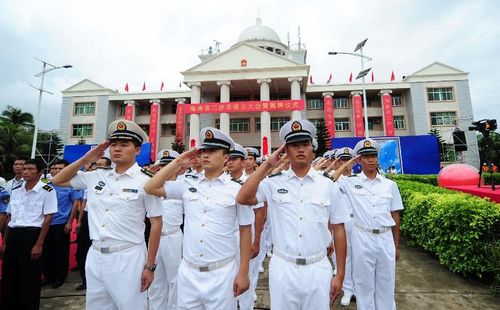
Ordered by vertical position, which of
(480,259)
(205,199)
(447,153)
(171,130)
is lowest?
(480,259)

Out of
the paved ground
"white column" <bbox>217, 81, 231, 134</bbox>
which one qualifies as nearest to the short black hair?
the paved ground

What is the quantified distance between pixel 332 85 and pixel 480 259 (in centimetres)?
2640

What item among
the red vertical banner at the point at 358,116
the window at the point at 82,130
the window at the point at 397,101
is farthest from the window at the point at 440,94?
the window at the point at 82,130

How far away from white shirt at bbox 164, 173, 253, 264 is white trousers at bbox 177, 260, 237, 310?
0.33ft

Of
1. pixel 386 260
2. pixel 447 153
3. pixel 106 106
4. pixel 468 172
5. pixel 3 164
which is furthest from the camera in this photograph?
pixel 106 106

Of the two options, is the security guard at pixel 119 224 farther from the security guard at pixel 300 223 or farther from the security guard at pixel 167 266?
the security guard at pixel 300 223

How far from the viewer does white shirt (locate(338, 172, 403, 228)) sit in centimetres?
314

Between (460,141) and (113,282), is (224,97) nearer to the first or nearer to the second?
(460,141)

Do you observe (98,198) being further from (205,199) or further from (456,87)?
(456,87)

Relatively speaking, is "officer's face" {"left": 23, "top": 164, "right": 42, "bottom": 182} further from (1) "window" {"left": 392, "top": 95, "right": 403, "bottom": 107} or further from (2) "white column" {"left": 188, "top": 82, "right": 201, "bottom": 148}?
(1) "window" {"left": 392, "top": 95, "right": 403, "bottom": 107}

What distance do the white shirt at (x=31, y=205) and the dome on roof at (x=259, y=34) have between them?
36165 mm

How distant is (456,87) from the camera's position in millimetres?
27922

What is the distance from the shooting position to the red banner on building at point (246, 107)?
23000 mm

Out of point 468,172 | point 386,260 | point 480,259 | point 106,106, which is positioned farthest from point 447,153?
point 106,106
